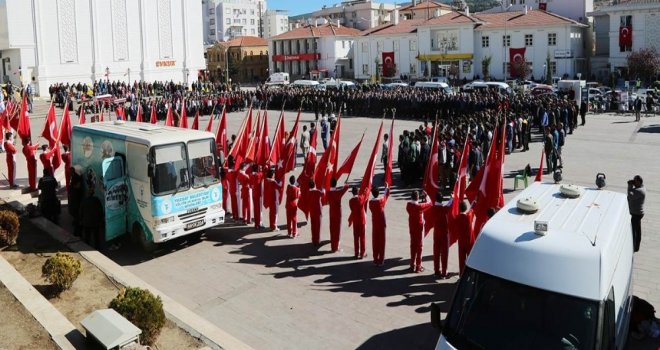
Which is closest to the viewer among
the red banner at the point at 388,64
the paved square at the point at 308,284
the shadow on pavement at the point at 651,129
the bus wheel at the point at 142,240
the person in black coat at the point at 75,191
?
the paved square at the point at 308,284

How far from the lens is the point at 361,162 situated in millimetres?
21844

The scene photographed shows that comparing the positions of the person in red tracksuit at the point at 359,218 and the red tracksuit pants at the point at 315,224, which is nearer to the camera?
the person in red tracksuit at the point at 359,218

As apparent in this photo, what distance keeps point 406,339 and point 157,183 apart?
19.3 ft

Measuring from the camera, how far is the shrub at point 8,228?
40.3 feet

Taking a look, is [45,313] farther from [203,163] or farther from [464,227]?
[464,227]

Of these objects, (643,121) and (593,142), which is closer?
(593,142)

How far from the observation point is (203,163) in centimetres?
1290

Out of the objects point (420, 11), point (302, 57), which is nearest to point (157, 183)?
point (302, 57)

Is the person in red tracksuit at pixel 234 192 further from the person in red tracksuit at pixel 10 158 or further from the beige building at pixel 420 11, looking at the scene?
the beige building at pixel 420 11

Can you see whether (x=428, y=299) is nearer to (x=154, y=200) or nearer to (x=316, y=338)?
(x=316, y=338)

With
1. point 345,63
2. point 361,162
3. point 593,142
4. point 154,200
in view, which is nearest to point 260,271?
point 154,200

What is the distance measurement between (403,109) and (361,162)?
14.0 metres

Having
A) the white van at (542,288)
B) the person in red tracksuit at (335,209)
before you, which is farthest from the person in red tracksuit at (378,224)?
the white van at (542,288)

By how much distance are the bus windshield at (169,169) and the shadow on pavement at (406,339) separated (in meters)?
5.48
